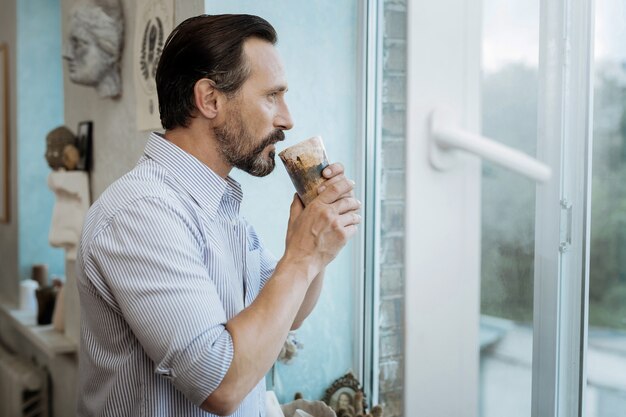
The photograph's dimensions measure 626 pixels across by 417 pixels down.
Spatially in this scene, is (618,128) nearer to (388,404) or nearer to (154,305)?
(154,305)

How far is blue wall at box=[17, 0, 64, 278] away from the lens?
3.43 meters

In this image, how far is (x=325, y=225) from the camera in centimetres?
102

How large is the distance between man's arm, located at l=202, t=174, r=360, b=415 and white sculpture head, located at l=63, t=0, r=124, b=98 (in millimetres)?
1322

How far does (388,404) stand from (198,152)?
0.84 metres

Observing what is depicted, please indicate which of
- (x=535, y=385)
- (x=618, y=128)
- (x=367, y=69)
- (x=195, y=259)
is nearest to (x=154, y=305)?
(x=195, y=259)

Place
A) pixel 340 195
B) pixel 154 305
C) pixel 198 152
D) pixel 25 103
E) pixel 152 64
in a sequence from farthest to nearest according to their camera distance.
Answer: pixel 25 103, pixel 152 64, pixel 198 152, pixel 340 195, pixel 154 305

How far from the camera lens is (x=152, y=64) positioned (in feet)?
6.08

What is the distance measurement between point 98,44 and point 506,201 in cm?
170

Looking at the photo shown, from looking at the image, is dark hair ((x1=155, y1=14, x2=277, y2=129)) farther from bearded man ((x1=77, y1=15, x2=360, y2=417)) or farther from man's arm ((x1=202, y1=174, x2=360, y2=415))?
man's arm ((x1=202, y1=174, x2=360, y2=415))

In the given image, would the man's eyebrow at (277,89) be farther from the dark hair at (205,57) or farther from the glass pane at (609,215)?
the glass pane at (609,215)

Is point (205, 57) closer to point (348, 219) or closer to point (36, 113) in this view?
point (348, 219)

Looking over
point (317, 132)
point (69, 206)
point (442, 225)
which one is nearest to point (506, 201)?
point (442, 225)

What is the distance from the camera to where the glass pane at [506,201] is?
80 centimetres

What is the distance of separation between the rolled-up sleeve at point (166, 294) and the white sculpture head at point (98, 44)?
52.4 inches
